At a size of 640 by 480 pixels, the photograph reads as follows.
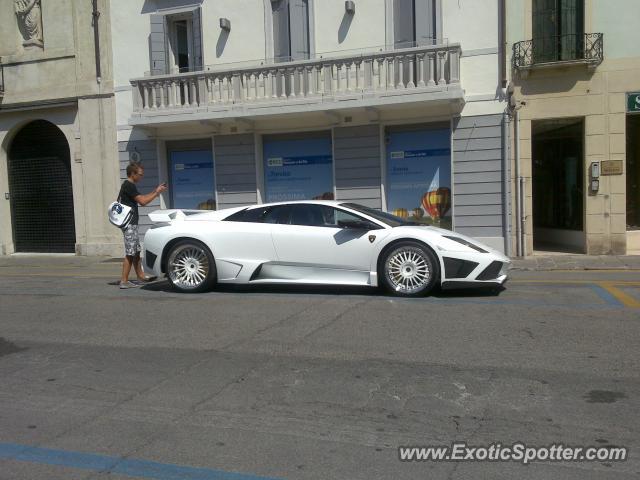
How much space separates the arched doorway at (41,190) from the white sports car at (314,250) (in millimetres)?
9553

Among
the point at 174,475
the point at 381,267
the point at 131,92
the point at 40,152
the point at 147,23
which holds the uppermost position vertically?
the point at 147,23

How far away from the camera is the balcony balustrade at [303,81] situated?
1373 cm

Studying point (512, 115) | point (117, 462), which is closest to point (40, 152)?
point (512, 115)

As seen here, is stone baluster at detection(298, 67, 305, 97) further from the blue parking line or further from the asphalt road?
the blue parking line

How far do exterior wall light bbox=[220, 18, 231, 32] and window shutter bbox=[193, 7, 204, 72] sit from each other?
0.77 m

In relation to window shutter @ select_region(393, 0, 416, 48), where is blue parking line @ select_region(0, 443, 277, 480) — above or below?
below

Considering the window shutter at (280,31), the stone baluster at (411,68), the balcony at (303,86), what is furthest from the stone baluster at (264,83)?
the stone baluster at (411,68)

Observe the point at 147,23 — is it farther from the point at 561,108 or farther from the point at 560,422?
the point at 560,422

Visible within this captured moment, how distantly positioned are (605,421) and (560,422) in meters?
0.28

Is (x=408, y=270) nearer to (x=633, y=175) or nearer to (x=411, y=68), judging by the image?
(x=411, y=68)

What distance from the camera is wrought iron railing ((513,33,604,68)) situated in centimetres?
1305

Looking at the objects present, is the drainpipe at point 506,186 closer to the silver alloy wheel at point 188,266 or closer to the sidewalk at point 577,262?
the sidewalk at point 577,262

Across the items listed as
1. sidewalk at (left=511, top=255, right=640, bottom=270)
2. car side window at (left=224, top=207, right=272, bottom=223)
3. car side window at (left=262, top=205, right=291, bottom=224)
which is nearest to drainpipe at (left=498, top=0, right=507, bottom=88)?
sidewalk at (left=511, top=255, right=640, bottom=270)

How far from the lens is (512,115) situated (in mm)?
13695
